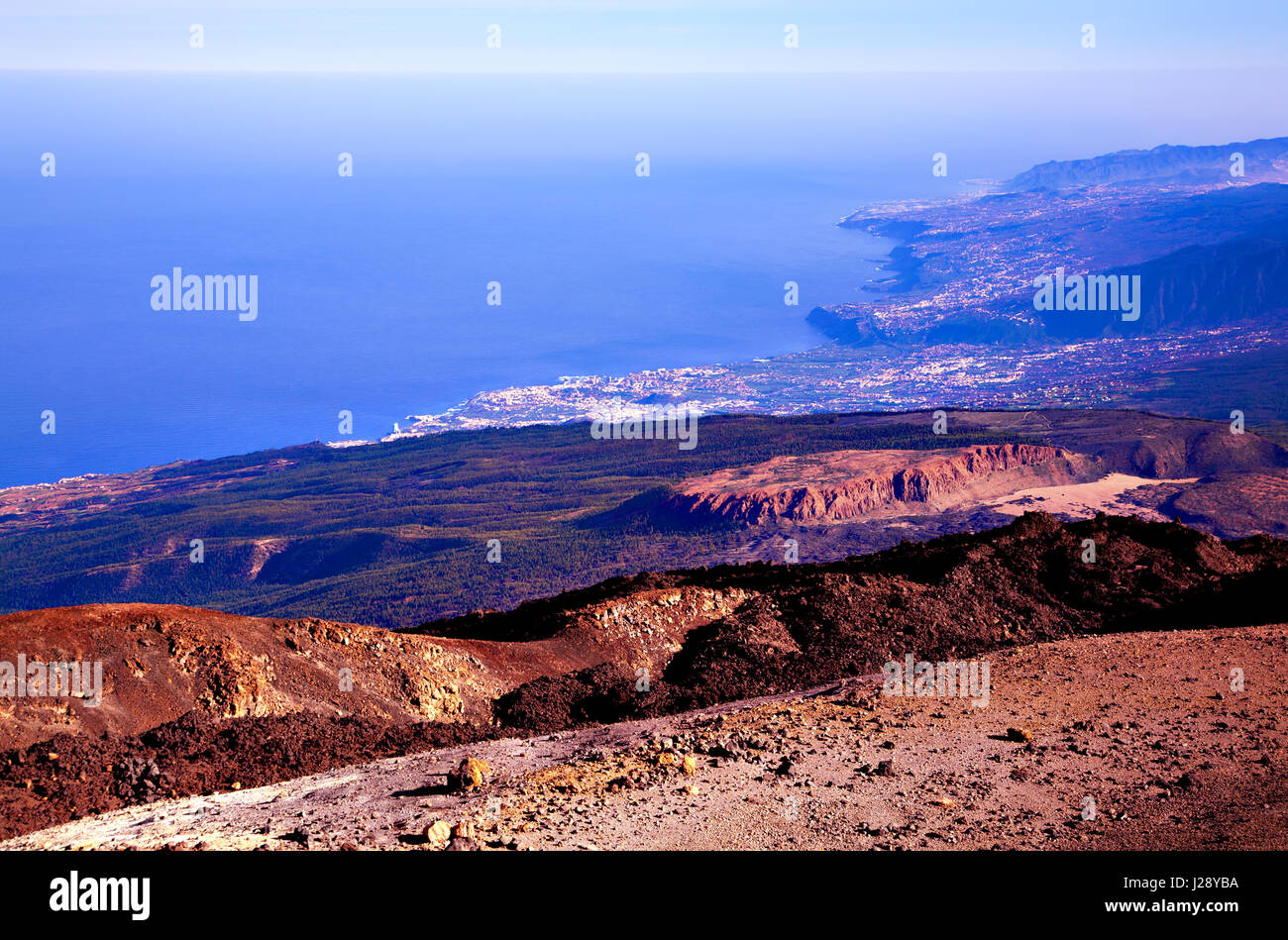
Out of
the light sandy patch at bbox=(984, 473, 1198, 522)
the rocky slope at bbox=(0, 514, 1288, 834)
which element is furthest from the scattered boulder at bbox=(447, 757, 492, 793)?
the light sandy patch at bbox=(984, 473, 1198, 522)

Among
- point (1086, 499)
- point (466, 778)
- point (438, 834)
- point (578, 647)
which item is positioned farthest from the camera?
point (1086, 499)

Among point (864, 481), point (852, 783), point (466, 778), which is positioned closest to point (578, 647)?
point (466, 778)

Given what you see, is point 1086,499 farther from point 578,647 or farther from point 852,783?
point 852,783

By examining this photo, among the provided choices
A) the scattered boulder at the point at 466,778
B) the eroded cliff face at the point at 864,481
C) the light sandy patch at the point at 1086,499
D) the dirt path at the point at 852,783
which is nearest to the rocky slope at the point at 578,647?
the dirt path at the point at 852,783

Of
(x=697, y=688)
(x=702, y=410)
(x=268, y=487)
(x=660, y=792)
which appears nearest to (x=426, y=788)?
(x=660, y=792)

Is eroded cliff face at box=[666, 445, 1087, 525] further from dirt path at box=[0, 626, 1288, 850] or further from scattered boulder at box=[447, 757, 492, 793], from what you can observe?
scattered boulder at box=[447, 757, 492, 793]
